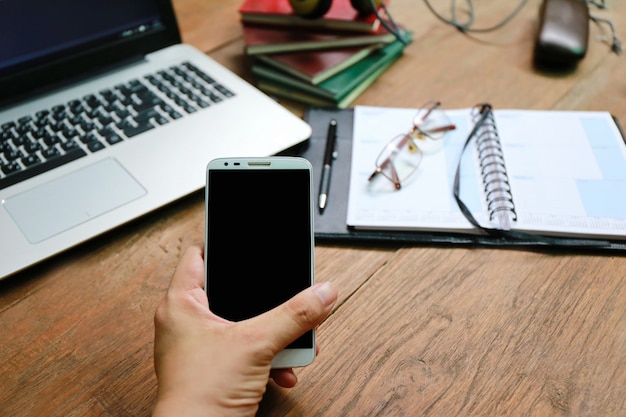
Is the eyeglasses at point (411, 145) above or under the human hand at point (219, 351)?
under

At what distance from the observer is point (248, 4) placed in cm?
89

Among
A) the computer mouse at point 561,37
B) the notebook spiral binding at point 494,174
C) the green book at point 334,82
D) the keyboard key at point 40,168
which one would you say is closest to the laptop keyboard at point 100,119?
the keyboard key at point 40,168

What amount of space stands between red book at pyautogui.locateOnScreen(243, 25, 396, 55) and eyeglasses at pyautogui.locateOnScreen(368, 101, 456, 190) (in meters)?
0.16

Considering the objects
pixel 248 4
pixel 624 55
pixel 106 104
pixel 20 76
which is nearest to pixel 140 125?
pixel 106 104

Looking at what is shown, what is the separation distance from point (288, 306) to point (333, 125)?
0.37 m

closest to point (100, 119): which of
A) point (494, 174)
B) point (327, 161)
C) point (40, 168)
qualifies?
point (40, 168)

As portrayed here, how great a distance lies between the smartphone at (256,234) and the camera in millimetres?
483

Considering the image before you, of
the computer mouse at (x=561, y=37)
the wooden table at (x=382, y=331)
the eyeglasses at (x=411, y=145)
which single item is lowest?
the wooden table at (x=382, y=331)

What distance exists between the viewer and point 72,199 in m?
0.61

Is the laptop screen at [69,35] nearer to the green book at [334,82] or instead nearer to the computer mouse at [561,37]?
the green book at [334,82]

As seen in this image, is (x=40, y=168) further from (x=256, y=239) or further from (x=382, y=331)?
(x=382, y=331)

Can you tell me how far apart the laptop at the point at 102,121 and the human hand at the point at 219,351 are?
22 cm

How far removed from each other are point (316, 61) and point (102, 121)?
34 cm

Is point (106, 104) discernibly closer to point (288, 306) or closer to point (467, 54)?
point (288, 306)
